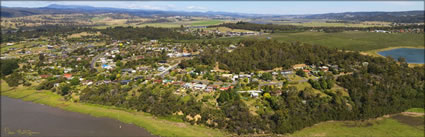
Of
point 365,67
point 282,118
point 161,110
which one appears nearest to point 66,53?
point 161,110

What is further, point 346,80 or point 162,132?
point 346,80

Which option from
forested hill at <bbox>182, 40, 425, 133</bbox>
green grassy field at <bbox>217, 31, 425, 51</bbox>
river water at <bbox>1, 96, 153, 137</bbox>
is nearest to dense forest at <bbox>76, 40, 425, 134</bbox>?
forested hill at <bbox>182, 40, 425, 133</bbox>

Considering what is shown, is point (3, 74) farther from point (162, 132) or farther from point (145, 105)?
point (162, 132)

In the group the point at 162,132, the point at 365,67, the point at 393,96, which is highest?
the point at 365,67

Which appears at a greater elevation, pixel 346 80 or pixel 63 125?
pixel 346 80

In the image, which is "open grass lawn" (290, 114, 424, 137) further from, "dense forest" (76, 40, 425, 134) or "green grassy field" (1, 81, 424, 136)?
"dense forest" (76, 40, 425, 134)

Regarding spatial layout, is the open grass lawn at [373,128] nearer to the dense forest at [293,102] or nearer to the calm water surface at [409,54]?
the dense forest at [293,102]
